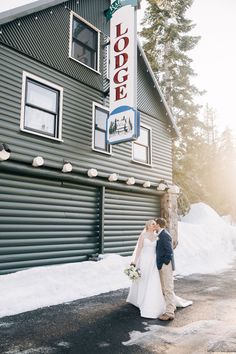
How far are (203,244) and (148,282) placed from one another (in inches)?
482

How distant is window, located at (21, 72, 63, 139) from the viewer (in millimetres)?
10156

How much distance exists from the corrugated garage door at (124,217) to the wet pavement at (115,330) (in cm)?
511

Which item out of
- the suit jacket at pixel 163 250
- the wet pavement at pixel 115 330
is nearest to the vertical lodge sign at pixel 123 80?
the suit jacket at pixel 163 250

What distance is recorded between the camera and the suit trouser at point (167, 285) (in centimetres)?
653

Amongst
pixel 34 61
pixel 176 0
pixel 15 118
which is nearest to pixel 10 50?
pixel 34 61

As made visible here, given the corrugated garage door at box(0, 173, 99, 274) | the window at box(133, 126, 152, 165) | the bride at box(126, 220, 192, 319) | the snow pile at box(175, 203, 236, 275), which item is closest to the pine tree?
the snow pile at box(175, 203, 236, 275)

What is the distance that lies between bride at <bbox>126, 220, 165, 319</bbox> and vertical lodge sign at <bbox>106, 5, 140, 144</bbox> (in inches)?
179

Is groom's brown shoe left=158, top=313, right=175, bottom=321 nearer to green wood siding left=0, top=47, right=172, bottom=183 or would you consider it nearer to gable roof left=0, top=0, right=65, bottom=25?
green wood siding left=0, top=47, right=172, bottom=183

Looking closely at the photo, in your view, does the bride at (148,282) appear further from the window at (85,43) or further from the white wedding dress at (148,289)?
the window at (85,43)

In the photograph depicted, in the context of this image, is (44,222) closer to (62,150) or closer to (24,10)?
(62,150)

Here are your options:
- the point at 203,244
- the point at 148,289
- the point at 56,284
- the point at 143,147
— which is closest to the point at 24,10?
the point at 143,147

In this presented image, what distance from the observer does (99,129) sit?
42.1 ft

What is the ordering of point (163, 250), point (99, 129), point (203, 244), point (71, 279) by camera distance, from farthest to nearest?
point (203, 244) → point (99, 129) → point (71, 279) → point (163, 250)

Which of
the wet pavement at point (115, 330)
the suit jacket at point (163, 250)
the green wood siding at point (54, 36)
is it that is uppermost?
the green wood siding at point (54, 36)
